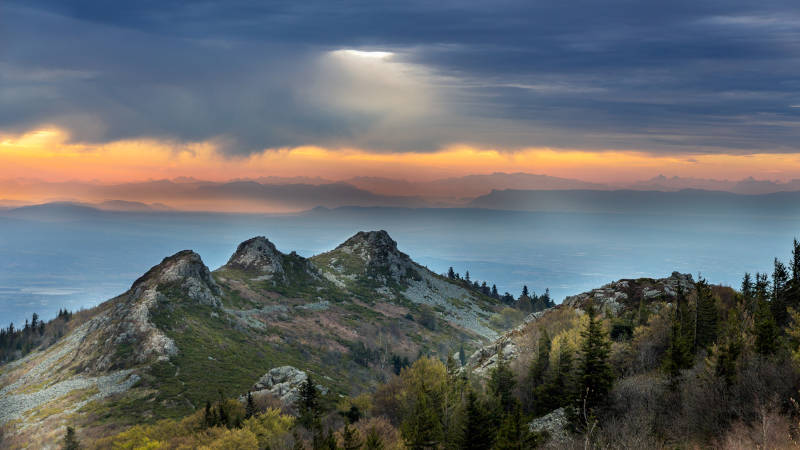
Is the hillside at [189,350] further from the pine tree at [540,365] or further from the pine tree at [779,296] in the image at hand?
the pine tree at [779,296]

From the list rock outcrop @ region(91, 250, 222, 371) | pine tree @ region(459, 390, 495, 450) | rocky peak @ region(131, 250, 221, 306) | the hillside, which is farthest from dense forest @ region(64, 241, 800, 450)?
rocky peak @ region(131, 250, 221, 306)

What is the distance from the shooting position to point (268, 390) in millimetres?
88750

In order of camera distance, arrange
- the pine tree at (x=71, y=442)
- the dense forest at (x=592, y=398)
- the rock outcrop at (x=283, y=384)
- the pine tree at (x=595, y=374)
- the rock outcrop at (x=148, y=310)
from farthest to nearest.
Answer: the rock outcrop at (x=148, y=310), the rock outcrop at (x=283, y=384), the pine tree at (x=71, y=442), the pine tree at (x=595, y=374), the dense forest at (x=592, y=398)

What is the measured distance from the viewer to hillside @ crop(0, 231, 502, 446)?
8738cm

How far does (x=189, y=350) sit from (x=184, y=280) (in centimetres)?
3403

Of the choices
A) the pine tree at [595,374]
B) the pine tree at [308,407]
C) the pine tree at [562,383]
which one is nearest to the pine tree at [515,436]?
the pine tree at [595,374]

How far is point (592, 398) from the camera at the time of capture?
2061 inches

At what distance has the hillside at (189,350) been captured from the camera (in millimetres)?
87375

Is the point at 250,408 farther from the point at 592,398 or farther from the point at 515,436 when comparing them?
the point at 592,398

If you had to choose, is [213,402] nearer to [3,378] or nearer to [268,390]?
[268,390]

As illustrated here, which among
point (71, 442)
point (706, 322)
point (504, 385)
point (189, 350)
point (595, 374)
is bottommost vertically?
point (71, 442)

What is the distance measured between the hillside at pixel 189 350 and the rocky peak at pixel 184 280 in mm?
377

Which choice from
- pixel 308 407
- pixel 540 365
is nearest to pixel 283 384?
pixel 308 407

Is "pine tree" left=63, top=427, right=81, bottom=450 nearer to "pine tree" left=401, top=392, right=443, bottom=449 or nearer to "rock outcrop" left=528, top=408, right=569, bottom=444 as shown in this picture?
"pine tree" left=401, top=392, right=443, bottom=449
